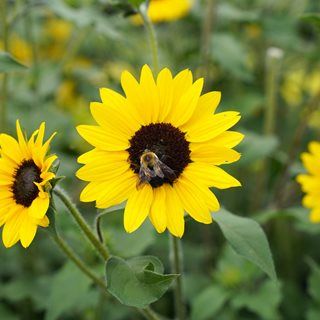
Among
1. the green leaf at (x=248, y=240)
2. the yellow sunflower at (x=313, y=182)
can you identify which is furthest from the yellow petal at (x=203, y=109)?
the yellow sunflower at (x=313, y=182)

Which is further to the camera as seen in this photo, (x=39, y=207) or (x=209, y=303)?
(x=209, y=303)

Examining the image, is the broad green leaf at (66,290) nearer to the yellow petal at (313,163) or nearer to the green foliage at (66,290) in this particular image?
the green foliage at (66,290)

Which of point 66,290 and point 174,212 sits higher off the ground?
point 174,212

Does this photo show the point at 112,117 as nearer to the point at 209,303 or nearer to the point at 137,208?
the point at 137,208

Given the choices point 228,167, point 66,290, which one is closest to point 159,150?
point 66,290

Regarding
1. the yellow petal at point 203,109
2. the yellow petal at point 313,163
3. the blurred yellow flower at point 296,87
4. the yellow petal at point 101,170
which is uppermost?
the yellow petal at point 203,109
